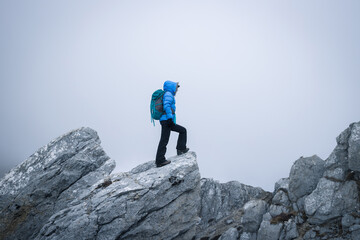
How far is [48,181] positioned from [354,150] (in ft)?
87.1

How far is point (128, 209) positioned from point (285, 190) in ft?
62.5

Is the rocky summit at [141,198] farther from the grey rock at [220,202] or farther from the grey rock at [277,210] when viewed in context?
the grey rock at [220,202]

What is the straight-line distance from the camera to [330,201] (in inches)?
771

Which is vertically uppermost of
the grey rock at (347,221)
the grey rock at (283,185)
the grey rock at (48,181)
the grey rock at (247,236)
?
the grey rock at (48,181)

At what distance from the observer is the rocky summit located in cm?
1439

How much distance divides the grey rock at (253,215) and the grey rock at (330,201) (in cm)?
561

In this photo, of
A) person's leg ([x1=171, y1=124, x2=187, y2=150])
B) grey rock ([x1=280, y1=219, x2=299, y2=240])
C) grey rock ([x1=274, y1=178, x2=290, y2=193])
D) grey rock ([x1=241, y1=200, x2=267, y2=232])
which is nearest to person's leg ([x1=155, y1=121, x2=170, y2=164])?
person's leg ([x1=171, y1=124, x2=187, y2=150])

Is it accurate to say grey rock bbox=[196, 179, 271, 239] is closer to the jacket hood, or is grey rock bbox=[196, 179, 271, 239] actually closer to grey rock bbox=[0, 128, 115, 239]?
grey rock bbox=[0, 128, 115, 239]

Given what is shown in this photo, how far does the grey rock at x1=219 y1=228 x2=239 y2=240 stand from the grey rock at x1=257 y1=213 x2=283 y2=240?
3128 millimetres

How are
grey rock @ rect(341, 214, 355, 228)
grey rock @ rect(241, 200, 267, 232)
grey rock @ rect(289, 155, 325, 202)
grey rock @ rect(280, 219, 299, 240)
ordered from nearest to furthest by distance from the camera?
grey rock @ rect(341, 214, 355, 228)
grey rock @ rect(280, 219, 299, 240)
grey rock @ rect(289, 155, 325, 202)
grey rock @ rect(241, 200, 267, 232)

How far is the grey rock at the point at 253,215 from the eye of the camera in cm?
2458

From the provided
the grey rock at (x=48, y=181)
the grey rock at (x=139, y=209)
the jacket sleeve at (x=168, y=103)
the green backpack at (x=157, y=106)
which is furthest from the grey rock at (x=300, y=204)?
the grey rock at (x=48, y=181)

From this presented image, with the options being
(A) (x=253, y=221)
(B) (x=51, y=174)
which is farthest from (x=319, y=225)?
(B) (x=51, y=174)

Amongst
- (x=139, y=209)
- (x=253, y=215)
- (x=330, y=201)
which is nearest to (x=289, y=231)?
(x=330, y=201)
